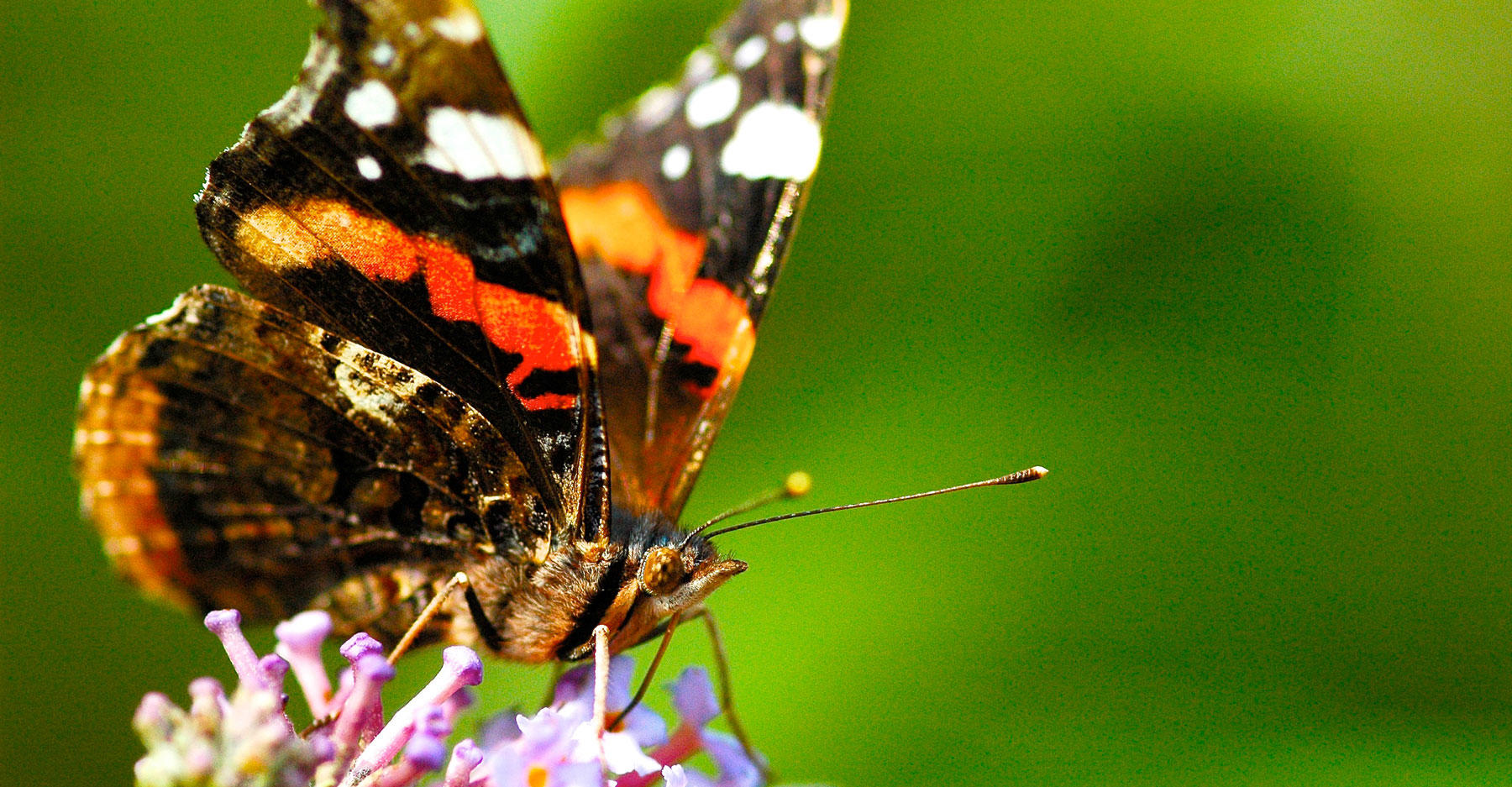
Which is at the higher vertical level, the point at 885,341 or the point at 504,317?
the point at 885,341

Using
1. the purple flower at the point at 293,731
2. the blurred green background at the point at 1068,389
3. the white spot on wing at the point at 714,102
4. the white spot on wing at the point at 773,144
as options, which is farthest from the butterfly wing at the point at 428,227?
the blurred green background at the point at 1068,389

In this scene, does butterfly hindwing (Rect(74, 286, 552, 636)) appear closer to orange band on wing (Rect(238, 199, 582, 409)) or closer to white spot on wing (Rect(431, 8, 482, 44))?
orange band on wing (Rect(238, 199, 582, 409))

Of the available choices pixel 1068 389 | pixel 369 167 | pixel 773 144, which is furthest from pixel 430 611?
pixel 1068 389

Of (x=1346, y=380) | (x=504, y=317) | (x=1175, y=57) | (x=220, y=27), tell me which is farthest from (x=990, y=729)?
(x=220, y=27)

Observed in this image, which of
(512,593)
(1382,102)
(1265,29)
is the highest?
(1265,29)

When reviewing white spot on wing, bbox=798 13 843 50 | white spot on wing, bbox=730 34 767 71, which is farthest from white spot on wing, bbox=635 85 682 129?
white spot on wing, bbox=798 13 843 50

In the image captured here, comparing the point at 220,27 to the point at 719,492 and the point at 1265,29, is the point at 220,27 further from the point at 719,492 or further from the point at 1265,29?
the point at 1265,29

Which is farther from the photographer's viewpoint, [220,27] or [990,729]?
[220,27]

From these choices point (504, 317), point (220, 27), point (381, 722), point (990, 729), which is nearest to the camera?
point (381, 722)
